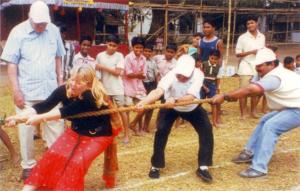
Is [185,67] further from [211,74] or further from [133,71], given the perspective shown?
[211,74]

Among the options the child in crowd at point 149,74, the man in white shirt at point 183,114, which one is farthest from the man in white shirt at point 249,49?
the man in white shirt at point 183,114

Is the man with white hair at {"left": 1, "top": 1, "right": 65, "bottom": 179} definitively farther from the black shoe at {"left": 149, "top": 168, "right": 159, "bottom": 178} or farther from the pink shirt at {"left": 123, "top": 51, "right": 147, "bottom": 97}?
the pink shirt at {"left": 123, "top": 51, "right": 147, "bottom": 97}

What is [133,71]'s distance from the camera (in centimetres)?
645

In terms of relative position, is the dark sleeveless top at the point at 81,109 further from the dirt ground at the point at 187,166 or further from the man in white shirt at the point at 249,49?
the man in white shirt at the point at 249,49

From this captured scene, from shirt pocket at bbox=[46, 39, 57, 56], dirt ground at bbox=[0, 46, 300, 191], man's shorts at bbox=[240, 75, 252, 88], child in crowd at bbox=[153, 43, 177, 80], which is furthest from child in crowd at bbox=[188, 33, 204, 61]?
shirt pocket at bbox=[46, 39, 57, 56]

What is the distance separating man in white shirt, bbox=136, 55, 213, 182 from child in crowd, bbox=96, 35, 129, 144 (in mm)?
1345

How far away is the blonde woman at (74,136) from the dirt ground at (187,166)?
584 mm

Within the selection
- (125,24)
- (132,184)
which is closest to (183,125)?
(132,184)

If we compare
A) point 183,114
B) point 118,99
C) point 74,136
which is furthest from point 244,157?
point 74,136

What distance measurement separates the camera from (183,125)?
7.40 meters

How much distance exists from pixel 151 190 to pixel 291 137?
3115mm

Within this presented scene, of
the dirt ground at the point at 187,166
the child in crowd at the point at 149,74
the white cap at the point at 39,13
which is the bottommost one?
the dirt ground at the point at 187,166

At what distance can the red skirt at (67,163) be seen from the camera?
3979 mm

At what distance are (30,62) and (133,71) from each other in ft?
6.92
